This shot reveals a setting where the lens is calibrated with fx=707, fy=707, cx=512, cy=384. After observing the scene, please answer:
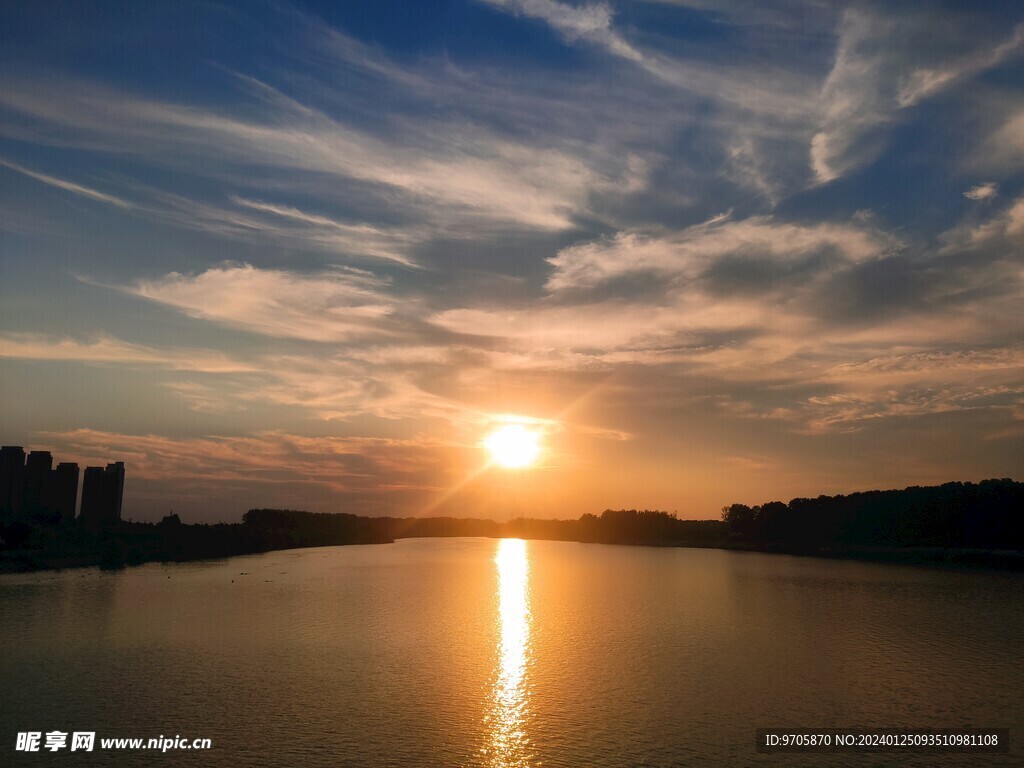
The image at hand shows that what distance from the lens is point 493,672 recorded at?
4372cm

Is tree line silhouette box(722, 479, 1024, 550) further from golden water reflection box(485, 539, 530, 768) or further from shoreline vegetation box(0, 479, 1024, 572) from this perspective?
golden water reflection box(485, 539, 530, 768)

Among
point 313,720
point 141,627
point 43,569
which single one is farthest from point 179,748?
point 43,569

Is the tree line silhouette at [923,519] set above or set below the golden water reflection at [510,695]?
above

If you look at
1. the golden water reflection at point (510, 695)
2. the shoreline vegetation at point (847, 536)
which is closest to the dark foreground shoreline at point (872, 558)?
the shoreline vegetation at point (847, 536)

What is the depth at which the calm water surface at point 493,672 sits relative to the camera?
30.3 m

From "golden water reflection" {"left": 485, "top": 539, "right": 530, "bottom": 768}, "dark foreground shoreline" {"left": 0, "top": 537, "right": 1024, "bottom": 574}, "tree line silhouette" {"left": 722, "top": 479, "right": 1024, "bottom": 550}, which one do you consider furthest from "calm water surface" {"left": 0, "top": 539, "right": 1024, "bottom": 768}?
"tree line silhouette" {"left": 722, "top": 479, "right": 1024, "bottom": 550}

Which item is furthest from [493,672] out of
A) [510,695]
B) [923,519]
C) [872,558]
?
[923,519]

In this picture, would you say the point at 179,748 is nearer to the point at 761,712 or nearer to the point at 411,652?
the point at 411,652

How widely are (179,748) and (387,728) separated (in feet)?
28.2

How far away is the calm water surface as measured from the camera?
30.3 meters

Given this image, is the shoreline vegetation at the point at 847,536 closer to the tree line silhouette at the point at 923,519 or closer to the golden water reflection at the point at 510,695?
the tree line silhouette at the point at 923,519

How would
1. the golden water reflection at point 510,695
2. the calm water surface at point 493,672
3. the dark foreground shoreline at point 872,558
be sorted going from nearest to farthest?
the golden water reflection at point 510,695 → the calm water surface at point 493,672 → the dark foreground shoreline at point 872,558

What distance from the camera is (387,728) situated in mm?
32062

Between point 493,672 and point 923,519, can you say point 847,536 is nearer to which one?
point 923,519
